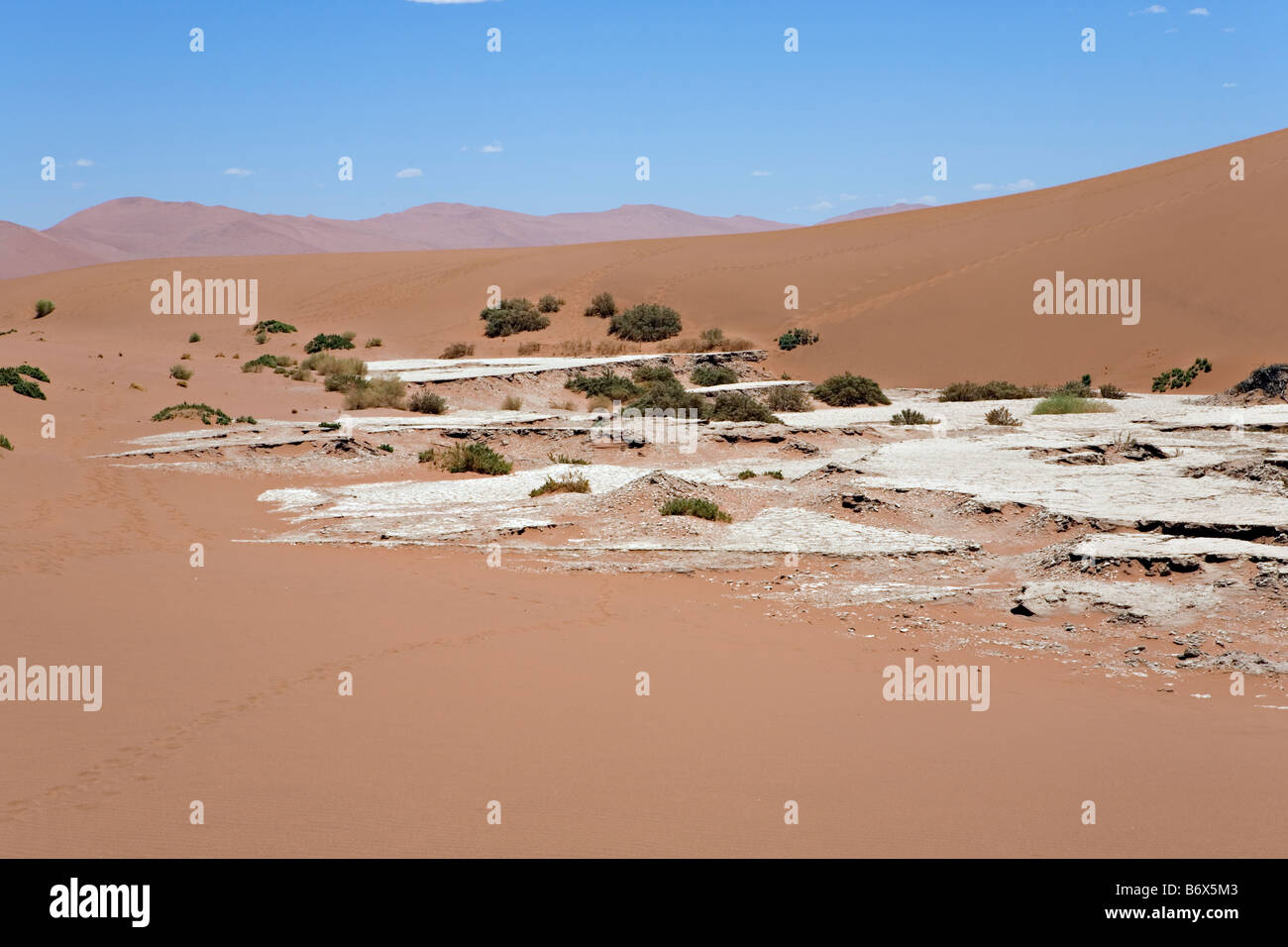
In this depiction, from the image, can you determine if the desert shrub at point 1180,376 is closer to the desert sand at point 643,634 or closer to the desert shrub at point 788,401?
the desert sand at point 643,634

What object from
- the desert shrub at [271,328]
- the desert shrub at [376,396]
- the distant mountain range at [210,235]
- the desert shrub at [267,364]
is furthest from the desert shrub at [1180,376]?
the distant mountain range at [210,235]

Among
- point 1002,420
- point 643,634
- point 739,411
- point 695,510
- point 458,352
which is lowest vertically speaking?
point 643,634

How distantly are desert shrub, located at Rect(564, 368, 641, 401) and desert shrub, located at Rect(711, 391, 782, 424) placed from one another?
366 centimetres

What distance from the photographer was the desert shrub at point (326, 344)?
1277 inches

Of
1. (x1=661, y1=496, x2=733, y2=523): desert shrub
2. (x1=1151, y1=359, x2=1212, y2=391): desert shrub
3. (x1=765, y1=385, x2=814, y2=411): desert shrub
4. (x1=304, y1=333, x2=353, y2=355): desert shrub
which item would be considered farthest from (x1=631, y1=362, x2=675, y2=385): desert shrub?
(x1=661, y1=496, x2=733, y2=523): desert shrub

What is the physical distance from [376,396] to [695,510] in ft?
38.0

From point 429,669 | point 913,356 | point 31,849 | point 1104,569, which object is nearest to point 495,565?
point 429,669

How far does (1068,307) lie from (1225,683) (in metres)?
27.5

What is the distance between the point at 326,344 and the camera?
1288 inches

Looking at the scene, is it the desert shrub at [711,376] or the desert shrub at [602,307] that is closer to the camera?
the desert shrub at [711,376]

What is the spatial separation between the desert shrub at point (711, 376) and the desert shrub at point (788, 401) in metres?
3.88

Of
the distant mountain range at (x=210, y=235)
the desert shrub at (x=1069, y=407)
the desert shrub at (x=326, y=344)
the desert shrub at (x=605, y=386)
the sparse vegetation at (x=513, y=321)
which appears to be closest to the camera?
the desert shrub at (x=1069, y=407)

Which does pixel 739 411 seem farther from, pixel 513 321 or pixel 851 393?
pixel 513 321

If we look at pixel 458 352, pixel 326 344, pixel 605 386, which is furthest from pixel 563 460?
pixel 326 344
